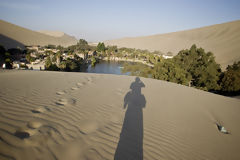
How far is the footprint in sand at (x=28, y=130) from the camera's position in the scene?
219 centimetres

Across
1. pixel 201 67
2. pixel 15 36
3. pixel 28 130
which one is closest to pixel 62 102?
pixel 28 130

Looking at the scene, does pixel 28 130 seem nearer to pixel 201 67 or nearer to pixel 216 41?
pixel 201 67

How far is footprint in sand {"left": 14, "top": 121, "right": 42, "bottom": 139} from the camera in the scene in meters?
2.19

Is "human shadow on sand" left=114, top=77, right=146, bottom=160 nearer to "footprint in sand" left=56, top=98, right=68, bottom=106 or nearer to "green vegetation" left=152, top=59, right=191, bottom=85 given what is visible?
"footprint in sand" left=56, top=98, right=68, bottom=106

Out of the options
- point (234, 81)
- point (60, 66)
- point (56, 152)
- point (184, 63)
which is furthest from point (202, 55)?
point (60, 66)

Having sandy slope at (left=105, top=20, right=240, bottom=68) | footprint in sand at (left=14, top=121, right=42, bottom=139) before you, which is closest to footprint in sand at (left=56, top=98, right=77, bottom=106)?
footprint in sand at (left=14, top=121, right=42, bottom=139)

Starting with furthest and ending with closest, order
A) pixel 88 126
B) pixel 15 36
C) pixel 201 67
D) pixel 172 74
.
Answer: pixel 15 36
pixel 201 67
pixel 172 74
pixel 88 126

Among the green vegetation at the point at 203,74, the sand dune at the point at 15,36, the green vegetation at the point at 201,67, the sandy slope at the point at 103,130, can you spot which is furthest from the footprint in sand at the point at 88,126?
the sand dune at the point at 15,36

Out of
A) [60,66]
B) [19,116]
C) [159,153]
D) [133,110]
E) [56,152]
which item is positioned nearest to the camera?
[56,152]

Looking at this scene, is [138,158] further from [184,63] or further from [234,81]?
[184,63]

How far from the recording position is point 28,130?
2.34 metres

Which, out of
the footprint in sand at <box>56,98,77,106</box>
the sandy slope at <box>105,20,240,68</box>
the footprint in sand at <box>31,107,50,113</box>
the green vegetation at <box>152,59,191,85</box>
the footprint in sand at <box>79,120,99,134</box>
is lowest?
the footprint in sand at <box>79,120,99,134</box>

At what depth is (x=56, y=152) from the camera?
199 cm

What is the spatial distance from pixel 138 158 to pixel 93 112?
1.74m
